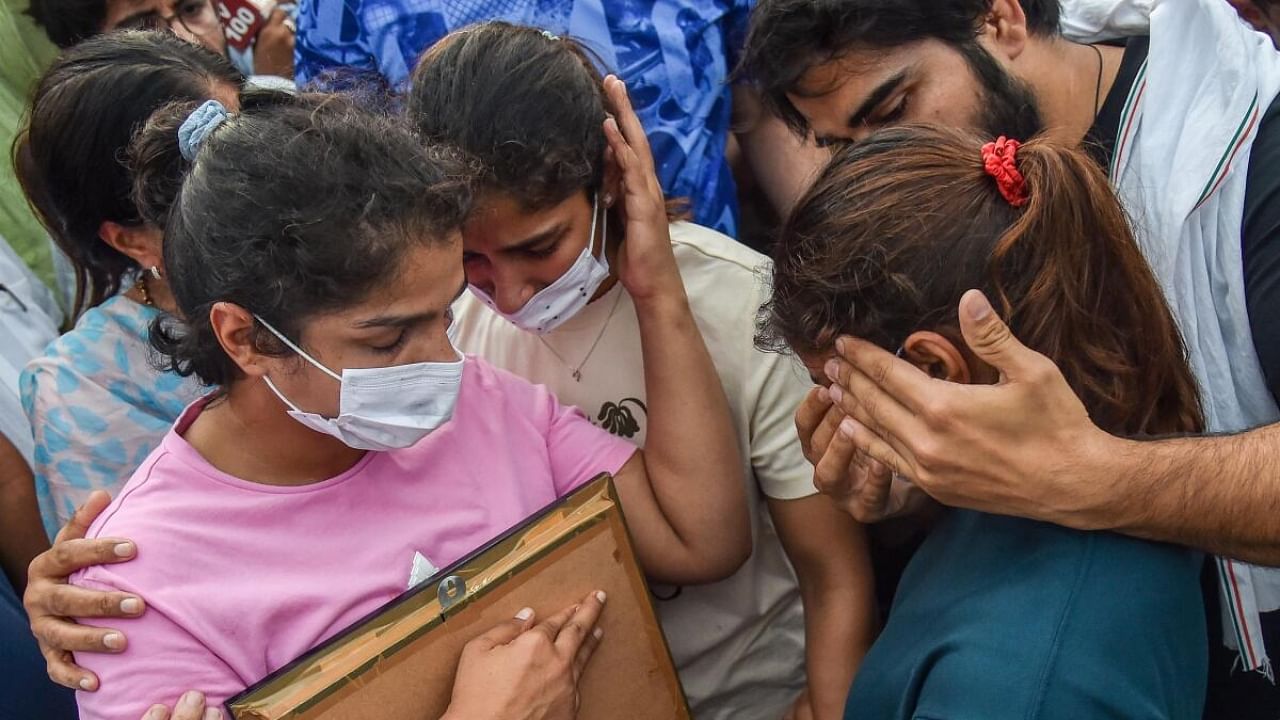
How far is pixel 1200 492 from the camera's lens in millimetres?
1622

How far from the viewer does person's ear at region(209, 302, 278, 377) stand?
171 centimetres

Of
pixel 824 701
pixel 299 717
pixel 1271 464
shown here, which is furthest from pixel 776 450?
pixel 299 717

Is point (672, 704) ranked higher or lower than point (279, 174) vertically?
lower

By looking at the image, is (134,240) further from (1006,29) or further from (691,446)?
(1006,29)

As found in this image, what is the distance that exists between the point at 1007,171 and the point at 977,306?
23 cm

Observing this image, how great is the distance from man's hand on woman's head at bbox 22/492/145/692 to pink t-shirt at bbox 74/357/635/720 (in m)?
0.02

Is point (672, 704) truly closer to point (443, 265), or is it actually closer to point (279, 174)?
point (443, 265)

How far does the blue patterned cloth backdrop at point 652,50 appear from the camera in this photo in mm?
2502

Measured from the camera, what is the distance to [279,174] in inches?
65.1

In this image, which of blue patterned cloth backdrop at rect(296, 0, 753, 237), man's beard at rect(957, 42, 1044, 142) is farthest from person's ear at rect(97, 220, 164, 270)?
man's beard at rect(957, 42, 1044, 142)

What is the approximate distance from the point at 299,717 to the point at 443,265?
0.73 metres

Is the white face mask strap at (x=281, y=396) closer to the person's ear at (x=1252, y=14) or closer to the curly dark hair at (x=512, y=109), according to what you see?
the curly dark hair at (x=512, y=109)

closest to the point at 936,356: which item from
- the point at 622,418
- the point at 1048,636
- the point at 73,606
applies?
the point at 1048,636

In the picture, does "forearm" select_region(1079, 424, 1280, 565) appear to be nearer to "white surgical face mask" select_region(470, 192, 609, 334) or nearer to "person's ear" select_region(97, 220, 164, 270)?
"white surgical face mask" select_region(470, 192, 609, 334)
